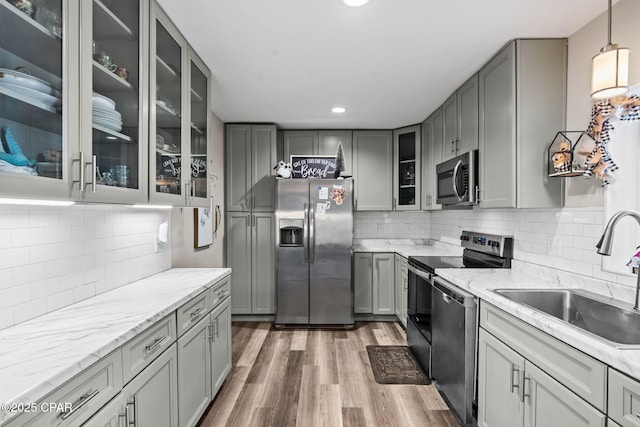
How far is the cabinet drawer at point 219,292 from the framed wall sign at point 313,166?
1852 mm

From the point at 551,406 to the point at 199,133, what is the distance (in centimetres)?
258

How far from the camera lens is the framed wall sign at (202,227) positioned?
329cm

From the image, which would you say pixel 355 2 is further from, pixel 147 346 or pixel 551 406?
pixel 551 406

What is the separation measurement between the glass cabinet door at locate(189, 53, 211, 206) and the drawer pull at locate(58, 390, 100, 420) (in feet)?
4.50

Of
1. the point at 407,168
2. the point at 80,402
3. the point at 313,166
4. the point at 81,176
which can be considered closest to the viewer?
the point at 80,402

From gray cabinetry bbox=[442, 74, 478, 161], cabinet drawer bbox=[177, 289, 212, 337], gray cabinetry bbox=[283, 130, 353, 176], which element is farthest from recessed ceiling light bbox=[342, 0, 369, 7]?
gray cabinetry bbox=[283, 130, 353, 176]

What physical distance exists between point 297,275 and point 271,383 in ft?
4.59

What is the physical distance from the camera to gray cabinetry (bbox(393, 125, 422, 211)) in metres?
4.25

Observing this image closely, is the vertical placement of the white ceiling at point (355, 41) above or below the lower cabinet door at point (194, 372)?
above

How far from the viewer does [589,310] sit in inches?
68.4

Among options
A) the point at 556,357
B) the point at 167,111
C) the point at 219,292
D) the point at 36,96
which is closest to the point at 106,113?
the point at 36,96

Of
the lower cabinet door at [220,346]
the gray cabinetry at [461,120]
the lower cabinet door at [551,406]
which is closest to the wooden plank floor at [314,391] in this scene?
the lower cabinet door at [220,346]

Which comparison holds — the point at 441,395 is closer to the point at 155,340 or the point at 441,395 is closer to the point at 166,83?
the point at 155,340

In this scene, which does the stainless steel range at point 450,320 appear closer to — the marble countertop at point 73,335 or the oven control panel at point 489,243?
the oven control panel at point 489,243
